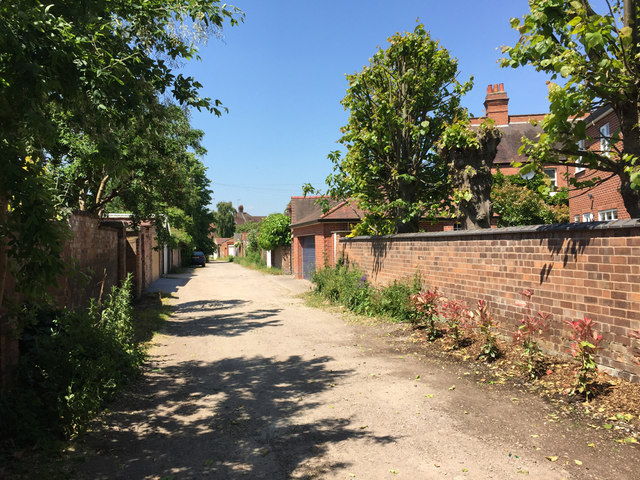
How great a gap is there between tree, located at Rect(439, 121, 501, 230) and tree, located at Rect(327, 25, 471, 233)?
234 cm

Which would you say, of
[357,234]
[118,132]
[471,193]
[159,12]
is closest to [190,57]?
[159,12]

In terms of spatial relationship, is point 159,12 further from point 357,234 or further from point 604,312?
point 357,234

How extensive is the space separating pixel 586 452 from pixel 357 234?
36.7ft

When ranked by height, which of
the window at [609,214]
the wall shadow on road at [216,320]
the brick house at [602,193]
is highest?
the brick house at [602,193]

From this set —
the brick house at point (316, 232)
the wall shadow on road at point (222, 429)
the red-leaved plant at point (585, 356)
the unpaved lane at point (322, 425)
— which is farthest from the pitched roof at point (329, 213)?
the red-leaved plant at point (585, 356)

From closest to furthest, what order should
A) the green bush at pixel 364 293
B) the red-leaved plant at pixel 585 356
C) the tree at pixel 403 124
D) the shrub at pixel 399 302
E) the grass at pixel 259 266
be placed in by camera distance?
the red-leaved plant at pixel 585 356, the shrub at pixel 399 302, the green bush at pixel 364 293, the tree at pixel 403 124, the grass at pixel 259 266

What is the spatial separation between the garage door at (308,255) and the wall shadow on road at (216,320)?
8655mm

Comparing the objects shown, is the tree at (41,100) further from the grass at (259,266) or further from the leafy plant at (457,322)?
the grass at (259,266)

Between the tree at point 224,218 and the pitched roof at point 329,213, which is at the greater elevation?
the tree at point 224,218

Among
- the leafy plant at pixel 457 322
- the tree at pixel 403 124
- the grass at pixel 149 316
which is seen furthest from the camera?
the tree at pixel 403 124

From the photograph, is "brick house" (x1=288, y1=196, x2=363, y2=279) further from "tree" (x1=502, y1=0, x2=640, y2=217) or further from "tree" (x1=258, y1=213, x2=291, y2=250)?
"tree" (x1=502, y1=0, x2=640, y2=217)

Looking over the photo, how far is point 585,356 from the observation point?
4637 millimetres

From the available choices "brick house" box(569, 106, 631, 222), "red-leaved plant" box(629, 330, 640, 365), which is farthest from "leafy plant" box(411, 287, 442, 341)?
"brick house" box(569, 106, 631, 222)

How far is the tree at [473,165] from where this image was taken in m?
8.99
